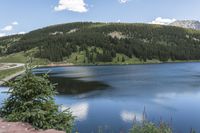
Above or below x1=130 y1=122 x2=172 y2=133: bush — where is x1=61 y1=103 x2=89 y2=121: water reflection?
below

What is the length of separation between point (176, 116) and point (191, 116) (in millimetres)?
2157

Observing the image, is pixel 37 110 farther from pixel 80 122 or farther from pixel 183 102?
pixel 183 102

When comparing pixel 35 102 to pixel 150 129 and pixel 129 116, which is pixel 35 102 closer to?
pixel 150 129

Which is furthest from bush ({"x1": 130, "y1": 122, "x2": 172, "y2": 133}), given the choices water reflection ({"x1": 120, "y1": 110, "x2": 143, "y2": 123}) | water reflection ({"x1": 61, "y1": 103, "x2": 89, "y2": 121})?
water reflection ({"x1": 61, "y1": 103, "x2": 89, "y2": 121})

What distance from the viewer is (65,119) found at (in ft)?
54.5

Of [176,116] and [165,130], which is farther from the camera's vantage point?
[176,116]

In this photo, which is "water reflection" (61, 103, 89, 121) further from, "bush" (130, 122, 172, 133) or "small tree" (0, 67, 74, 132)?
"small tree" (0, 67, 74, 132)

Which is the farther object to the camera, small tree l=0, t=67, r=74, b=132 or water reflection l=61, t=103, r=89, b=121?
water reflection l=61, t=103, r=89, b=121

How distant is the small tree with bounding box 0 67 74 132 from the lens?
51.0 ft

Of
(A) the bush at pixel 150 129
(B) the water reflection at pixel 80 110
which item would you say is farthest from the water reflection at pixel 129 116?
(A) the bush at pixel 150 129

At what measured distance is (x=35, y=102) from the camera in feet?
52.7

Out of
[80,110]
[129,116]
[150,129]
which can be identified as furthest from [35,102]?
[80,110]

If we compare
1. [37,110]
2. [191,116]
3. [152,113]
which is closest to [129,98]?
[152,113]

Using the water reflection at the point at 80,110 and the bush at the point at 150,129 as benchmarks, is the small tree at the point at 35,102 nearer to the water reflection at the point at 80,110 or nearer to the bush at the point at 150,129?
the bush at the point at 150,129
